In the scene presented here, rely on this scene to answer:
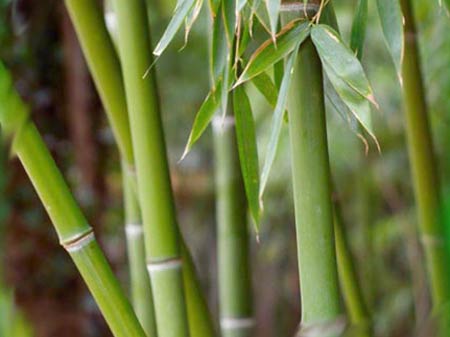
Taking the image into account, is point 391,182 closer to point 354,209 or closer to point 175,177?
point 354,209

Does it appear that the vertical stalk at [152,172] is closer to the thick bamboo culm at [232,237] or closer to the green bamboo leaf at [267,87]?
the green bamboo leaf at [267,87]

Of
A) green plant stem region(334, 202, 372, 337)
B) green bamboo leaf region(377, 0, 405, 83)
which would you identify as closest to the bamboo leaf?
Result: green bamboo leaf region(377, 0, 405, 83)

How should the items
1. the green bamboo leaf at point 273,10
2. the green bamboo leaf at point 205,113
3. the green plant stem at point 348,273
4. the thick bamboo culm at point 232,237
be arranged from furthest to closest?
the thick bamboo culm at point 232,237 → the green plant stem at point 348,273 → the green bamboo leaf at point 205,113 → the green bamboo leaf at point 273,10

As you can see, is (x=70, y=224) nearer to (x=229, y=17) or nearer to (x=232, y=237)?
(x=229, y=17)

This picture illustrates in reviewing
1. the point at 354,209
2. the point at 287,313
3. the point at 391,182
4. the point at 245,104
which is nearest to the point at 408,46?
the point at 245,104

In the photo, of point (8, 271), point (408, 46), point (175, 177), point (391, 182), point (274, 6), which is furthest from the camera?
point (175, 177)

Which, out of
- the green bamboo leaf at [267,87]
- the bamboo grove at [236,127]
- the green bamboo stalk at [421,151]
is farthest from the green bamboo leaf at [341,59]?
the green bamboo stalk at [421,151]
